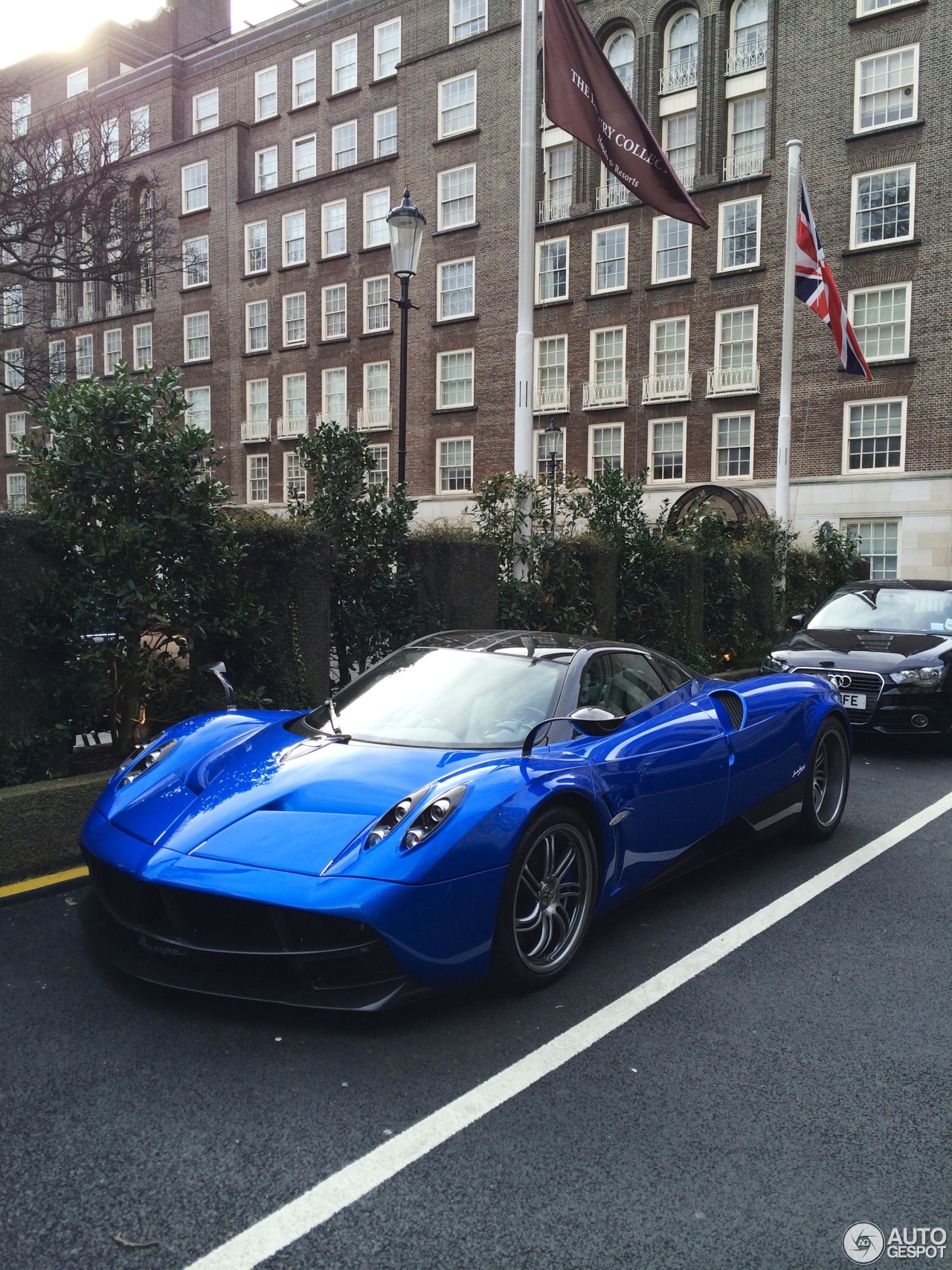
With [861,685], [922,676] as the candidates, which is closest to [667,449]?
[861,685]

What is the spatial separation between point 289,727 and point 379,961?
168 centimetres

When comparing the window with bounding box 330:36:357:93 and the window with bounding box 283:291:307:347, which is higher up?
the window with bounding box 330:36:357:93

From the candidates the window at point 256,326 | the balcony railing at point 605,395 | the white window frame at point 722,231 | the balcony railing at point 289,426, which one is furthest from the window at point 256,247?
the white window frame at point 722,231

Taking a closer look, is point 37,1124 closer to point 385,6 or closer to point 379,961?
point 379,961

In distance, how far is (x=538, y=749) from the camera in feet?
14.0

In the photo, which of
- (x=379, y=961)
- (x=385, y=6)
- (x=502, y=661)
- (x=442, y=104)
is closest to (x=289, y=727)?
(x=502, y=661)

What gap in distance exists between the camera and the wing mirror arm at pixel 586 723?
4242 mm

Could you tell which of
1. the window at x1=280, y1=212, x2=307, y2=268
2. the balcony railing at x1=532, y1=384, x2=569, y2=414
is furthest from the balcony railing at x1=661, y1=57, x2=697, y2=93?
the window at x1=280, y1=212, x2=307, y2=268

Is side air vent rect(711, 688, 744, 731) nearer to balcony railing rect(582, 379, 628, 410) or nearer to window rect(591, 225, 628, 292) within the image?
balcony railing rect(582, 379, 628, 410)

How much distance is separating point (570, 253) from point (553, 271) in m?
0.80

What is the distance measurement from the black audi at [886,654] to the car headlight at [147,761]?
651cm

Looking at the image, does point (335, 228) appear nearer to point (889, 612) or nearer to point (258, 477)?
point (258, 477)

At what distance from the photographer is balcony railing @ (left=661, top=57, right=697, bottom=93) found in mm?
32094

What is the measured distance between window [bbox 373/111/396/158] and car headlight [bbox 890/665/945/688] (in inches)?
1368
